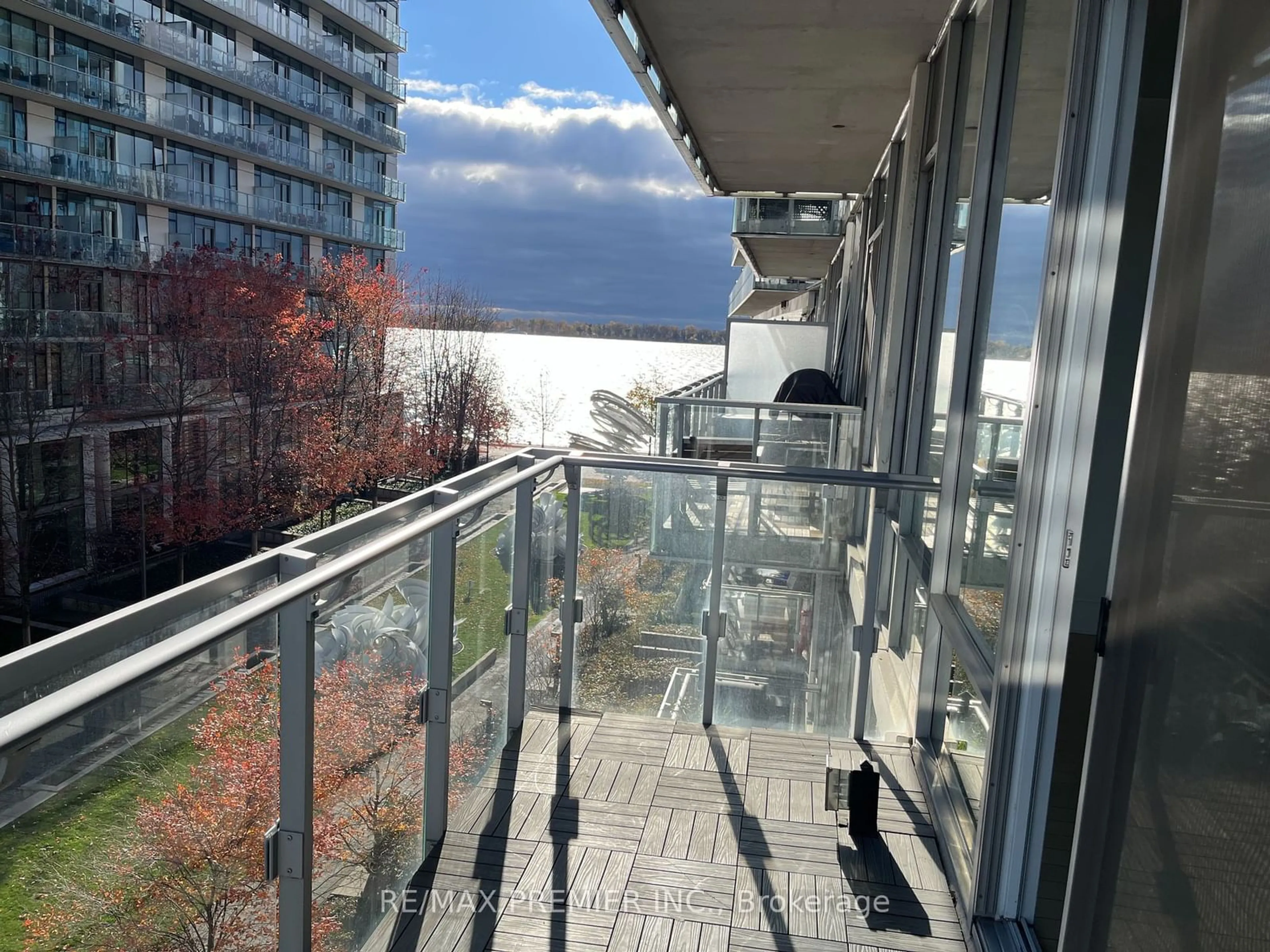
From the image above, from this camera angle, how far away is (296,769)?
5.69 feet

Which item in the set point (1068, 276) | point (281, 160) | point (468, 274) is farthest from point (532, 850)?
point (468, 274)

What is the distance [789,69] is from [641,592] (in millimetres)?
3172

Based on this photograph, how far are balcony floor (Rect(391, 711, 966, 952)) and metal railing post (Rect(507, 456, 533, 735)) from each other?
0.45 feet

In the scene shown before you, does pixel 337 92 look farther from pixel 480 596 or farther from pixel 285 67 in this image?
pixel 480 596

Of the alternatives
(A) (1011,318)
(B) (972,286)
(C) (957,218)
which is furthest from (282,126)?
(A) (1011,318)

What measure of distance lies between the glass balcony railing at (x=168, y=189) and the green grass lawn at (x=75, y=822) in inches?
801

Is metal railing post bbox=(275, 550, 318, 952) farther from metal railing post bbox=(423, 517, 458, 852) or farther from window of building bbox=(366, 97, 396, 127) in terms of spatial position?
window of building bbox=(366, 97, 396, 127)

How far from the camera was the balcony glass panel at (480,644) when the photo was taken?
2.64 meters

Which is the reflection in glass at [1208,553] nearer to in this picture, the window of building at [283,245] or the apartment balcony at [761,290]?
the apartment balcony at [761,290]

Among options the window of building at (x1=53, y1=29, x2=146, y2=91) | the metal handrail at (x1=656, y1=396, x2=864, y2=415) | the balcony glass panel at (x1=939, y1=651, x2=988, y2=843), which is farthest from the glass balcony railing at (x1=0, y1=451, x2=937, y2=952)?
the window of building at (x1=53, y1=29, x2=146, y2=91)

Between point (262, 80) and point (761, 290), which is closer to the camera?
point (761, 290)

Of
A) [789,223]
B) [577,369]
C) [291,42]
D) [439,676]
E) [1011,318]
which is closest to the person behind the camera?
[439,676]

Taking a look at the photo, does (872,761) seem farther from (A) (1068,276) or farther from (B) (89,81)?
(B) (89,81)

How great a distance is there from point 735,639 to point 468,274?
3444cm
